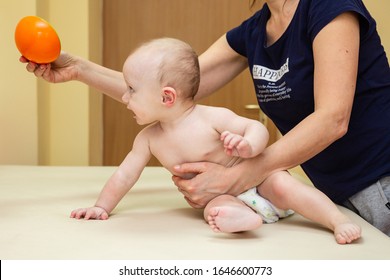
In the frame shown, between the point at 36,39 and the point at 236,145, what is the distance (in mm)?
606

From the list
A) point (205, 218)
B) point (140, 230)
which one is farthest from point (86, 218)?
point (205, 218)

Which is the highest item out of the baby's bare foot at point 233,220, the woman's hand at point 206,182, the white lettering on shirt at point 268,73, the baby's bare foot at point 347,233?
the white lettering on shirt at point 268,73

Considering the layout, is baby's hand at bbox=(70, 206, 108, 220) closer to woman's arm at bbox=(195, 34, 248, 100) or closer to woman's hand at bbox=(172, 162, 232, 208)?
woman's hand at bbox=(172, 162, 232, 208)

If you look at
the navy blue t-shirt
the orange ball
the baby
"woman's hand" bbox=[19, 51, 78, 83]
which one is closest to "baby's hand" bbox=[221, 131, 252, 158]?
the baby

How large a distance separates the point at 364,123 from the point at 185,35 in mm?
1919

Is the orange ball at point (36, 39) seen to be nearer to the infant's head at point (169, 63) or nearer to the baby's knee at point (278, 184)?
the infant's head at point (169, 63)

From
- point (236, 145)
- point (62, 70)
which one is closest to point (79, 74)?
point (62, 70)

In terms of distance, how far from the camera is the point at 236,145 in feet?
3.64

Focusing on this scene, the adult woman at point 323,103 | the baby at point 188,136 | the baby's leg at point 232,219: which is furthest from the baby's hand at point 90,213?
the baby's leg at point 232,219

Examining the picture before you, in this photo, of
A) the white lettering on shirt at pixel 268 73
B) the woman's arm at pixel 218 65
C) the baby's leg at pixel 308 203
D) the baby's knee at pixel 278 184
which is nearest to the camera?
the baby's leg at pixel 308 203

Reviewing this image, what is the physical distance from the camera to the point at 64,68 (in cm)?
157

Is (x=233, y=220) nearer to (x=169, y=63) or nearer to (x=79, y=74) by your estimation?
(x=169, y=63)

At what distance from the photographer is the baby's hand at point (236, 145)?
1101mm

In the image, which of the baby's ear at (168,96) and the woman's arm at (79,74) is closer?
the baby's ear at (168,96)
